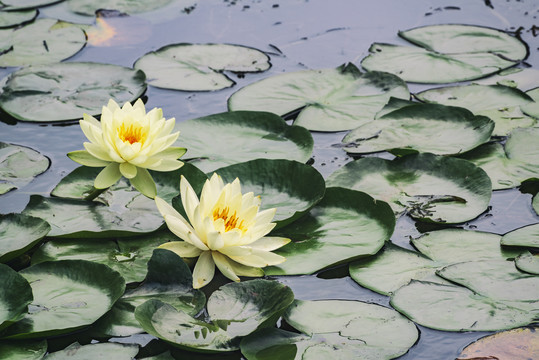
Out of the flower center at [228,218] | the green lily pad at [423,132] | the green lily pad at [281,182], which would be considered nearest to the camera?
the flower center at [228,218]

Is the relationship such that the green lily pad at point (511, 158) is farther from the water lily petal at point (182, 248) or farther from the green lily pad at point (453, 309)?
the water lily petal at point (182, 248)

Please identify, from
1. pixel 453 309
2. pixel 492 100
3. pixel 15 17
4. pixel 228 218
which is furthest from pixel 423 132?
pixel 15 17

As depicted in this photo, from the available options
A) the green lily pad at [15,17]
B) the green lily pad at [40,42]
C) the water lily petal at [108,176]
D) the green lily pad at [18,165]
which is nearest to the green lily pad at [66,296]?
the water lily petal at [108,176]

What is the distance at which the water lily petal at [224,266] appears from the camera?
6.63ft

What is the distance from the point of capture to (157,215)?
2.30 metres

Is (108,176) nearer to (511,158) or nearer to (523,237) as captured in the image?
(523,237)

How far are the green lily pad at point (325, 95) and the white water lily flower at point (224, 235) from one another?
954 millimetres

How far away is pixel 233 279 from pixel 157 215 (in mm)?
435

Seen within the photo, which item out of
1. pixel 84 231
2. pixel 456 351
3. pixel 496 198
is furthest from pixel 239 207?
pixel 496 198

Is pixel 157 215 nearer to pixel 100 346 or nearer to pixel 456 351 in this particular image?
pixel 100 346

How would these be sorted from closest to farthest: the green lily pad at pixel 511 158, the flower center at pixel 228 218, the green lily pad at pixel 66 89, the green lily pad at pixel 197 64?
the flower center at pixel 228 218
the green lily pad at pixel 511 158
the green lily pad at pixel 66 89
the green lily pad at pixel 197 64

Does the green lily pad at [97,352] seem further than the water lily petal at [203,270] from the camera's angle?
No

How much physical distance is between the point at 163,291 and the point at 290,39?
2113 mm

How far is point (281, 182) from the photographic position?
244 cm
